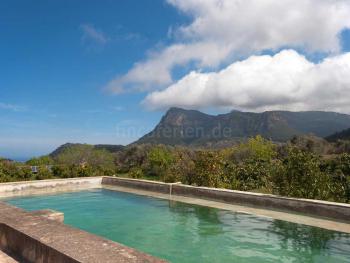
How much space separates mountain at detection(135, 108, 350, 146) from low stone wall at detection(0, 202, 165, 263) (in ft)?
264

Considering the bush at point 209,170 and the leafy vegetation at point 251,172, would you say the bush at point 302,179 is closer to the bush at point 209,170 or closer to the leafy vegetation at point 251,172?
the leafy vegetation at point 251,172

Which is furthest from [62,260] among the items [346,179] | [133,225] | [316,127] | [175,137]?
[316,127]

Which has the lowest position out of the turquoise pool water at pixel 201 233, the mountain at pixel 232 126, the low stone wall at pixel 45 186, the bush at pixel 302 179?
the turquoise pool water at pixel 201 233

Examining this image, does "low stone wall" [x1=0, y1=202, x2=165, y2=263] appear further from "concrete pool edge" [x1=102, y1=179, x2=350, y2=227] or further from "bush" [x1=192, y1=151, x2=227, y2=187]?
"bush" [x1=192, y1=151, x2=227, y2=187]

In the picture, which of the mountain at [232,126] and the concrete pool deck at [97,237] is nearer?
the concrete pool deck at [97,237]

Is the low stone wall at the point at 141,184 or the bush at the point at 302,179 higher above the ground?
the bush at the point at 302,179

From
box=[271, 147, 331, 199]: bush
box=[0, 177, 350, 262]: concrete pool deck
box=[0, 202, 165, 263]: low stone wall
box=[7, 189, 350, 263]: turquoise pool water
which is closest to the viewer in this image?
box=[0, 202, 165, 263]: low stone wall

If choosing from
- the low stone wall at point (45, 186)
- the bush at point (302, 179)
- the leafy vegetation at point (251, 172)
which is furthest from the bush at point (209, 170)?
the low stone wall at point (45, 186)

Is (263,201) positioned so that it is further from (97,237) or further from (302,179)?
(97,237)

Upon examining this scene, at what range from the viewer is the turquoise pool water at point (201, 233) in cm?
623

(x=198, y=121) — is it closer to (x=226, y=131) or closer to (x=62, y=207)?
(x=226, y=131)

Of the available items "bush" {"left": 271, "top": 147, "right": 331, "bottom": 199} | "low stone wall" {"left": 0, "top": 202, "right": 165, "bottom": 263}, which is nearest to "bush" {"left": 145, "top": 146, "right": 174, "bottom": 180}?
"bush" {"left": 271, "top": 147, "right": 331, "bottom": 199}

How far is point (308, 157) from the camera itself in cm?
1007

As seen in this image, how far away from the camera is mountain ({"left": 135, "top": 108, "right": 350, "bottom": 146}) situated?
93188mm
